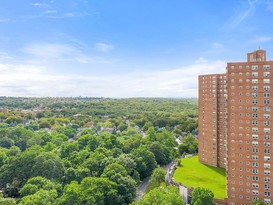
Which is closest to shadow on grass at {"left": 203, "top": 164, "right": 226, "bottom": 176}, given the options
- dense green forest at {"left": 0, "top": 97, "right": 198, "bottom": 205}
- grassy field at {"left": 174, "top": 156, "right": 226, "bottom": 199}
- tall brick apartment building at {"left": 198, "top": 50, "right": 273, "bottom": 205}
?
grassy field at {"left": 174, "top": 156, "right": 226, "bottom": 199}

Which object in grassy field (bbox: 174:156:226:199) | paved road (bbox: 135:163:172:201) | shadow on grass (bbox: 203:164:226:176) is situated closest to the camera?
paved road (bbox: 135:163:172:201)

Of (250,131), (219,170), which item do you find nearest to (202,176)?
(219,170)

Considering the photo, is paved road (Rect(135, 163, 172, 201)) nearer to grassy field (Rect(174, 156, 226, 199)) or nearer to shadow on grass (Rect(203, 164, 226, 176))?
grassy field (Rect(174, 156, 226, 199))

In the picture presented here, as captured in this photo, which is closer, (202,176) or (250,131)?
(250,131)

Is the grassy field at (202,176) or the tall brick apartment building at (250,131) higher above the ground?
the tall brick apartment building at (250,131)

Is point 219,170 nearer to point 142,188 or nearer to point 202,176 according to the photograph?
point 202,176

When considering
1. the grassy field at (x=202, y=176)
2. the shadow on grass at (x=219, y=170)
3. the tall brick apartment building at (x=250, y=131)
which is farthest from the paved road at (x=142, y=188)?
the shadow on grass at (x=219, y=170)

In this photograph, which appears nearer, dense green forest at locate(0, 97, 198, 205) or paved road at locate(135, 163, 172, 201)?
dense green forest at locate(0, 97, 198, 205)

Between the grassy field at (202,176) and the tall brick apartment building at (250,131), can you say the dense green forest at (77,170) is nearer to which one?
the grassy field at (202,176)

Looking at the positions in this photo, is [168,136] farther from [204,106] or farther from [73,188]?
[73,188]
